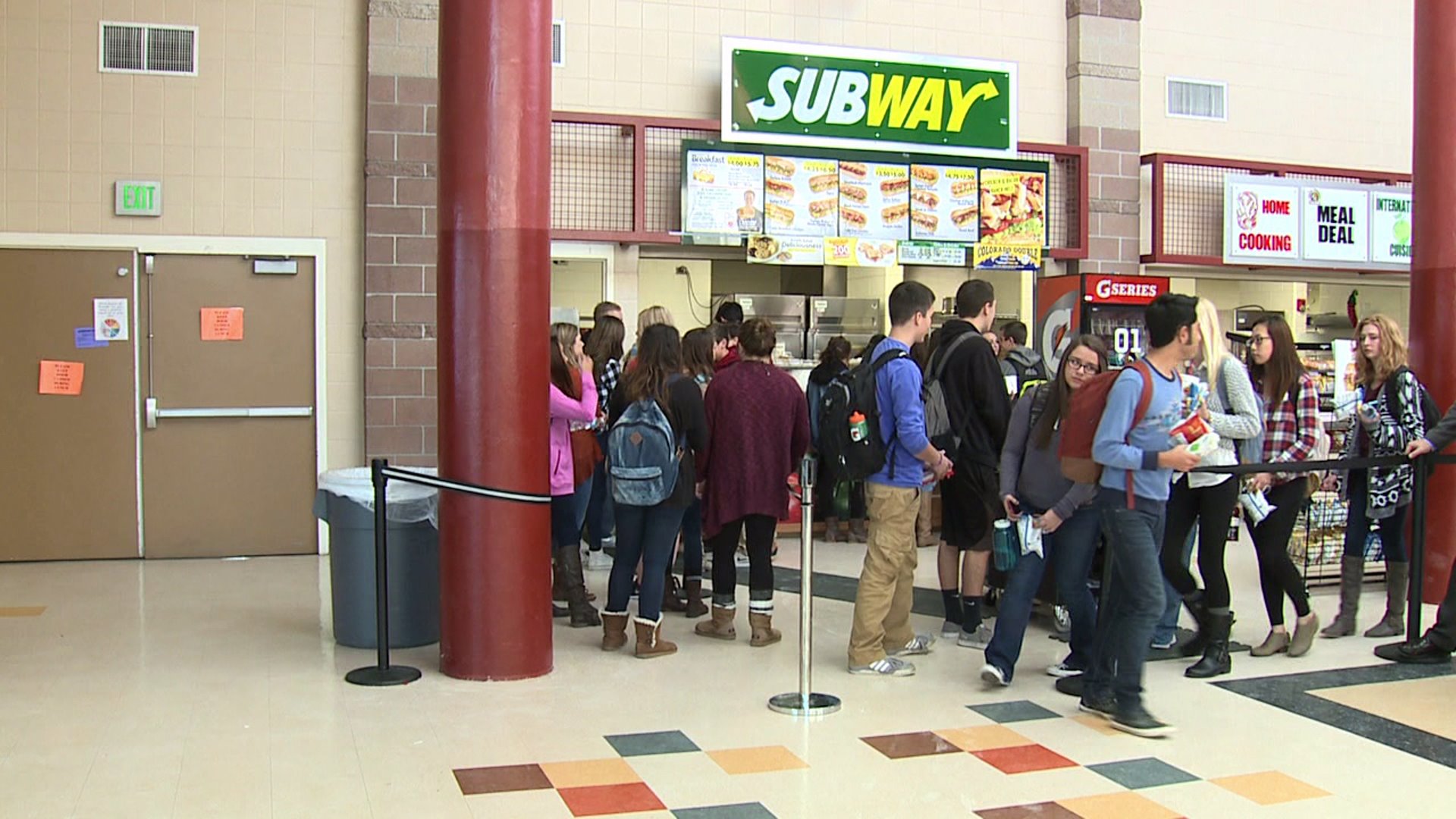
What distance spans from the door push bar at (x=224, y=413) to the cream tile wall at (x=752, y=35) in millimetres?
2871

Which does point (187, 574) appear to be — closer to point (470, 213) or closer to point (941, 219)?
point (470, 213)

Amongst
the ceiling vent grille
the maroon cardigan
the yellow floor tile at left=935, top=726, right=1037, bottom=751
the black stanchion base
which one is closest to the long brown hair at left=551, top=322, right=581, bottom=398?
the maroon cardigan

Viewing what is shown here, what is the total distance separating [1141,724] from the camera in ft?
15.7

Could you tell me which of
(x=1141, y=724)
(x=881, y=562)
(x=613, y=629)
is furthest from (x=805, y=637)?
(x=613, y=629)

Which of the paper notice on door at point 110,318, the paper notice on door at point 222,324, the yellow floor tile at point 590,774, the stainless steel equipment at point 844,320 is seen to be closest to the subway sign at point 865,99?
the stainless steel equipment at point 844,320

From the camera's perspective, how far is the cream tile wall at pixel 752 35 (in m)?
9.80

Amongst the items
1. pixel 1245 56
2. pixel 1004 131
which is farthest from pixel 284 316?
pixel 1245 56

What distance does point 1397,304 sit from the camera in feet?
40.6

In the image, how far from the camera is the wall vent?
11.2m

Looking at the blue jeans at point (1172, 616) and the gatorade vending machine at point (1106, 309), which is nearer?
the blue jeans at point (1172, 616)

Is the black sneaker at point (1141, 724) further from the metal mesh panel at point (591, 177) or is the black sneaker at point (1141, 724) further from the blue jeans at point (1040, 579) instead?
the metal mesh panel at point (591, 177)

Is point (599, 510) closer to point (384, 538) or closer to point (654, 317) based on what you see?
point (654, 317)

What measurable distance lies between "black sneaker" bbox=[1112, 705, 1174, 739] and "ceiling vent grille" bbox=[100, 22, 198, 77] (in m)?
7.22

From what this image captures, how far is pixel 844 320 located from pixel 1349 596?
17.6ft
